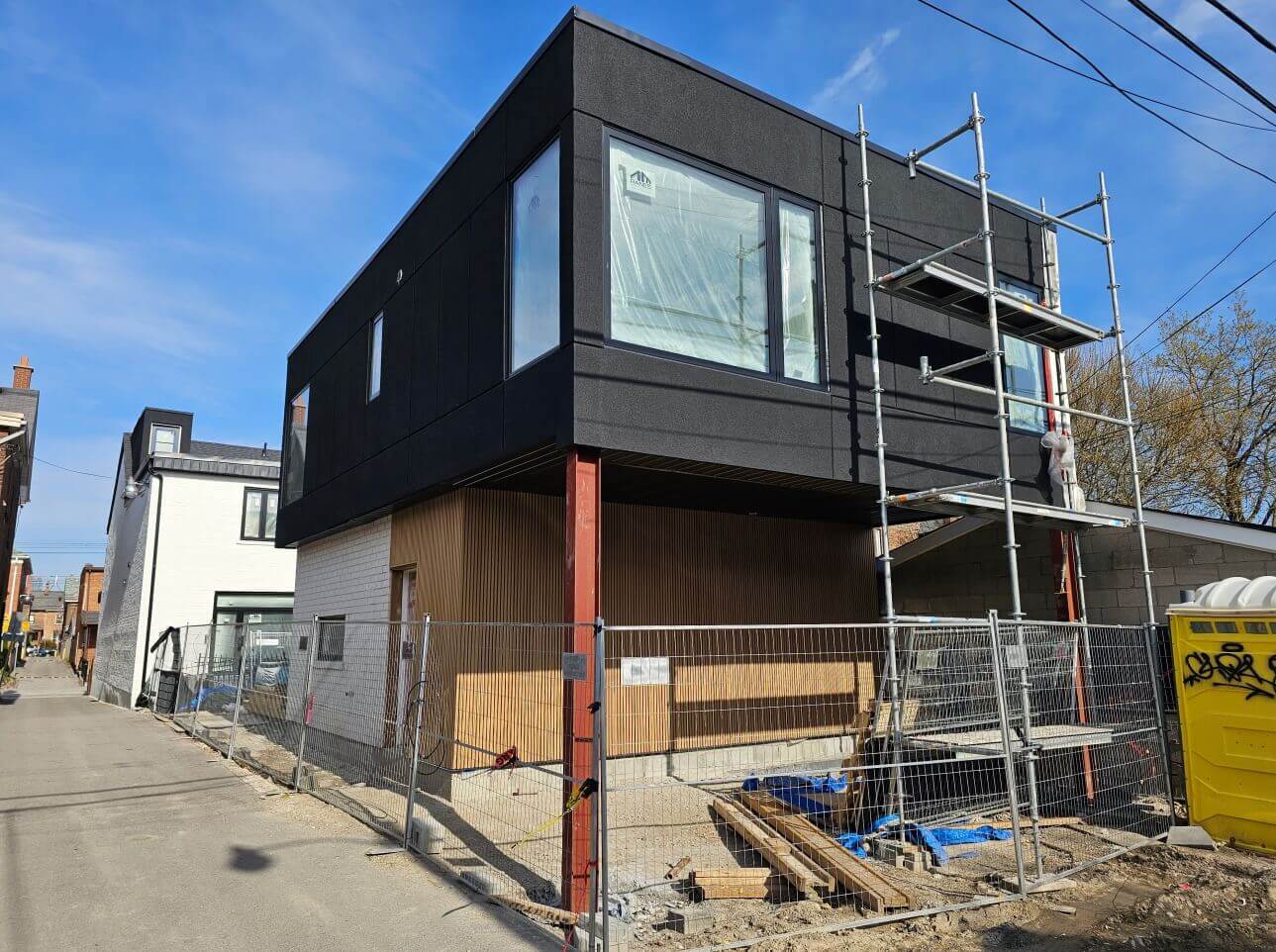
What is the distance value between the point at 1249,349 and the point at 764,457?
18.3m

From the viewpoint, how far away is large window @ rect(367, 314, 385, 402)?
11.2 metres

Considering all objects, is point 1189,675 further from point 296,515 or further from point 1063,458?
point 296,515

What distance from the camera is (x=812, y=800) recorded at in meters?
7.34

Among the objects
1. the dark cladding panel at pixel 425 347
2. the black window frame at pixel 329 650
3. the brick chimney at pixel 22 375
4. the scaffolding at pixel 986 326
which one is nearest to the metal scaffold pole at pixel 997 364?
the scaffolding at pixel 986 326

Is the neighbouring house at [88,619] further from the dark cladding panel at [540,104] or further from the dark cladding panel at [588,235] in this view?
the dark cladding panel at [588,235]

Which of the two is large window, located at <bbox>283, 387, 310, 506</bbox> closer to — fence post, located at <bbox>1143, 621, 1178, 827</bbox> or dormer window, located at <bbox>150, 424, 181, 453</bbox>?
fence post, located at <bbox>1143, 621, 1178, 827</bbox>

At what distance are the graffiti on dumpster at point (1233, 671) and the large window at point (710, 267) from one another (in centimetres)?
Answer: 415

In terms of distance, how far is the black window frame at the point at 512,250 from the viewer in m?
6.75

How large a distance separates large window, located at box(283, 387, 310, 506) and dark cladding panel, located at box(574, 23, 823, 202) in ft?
28.8

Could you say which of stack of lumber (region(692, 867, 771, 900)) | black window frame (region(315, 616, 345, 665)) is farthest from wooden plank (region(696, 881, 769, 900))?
black window frame (region(315, 616, 345, 665))

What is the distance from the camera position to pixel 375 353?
448 inches

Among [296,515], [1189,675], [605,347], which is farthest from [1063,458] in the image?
[296,515]

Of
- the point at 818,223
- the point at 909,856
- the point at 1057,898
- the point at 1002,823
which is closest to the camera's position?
the point at 1057,898

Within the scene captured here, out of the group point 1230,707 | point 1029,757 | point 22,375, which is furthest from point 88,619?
point 1230,707
